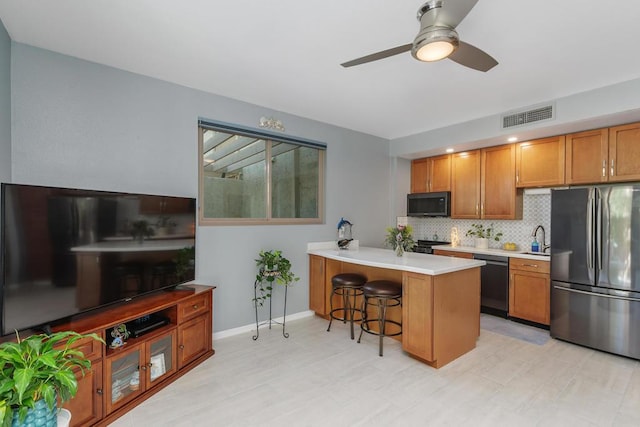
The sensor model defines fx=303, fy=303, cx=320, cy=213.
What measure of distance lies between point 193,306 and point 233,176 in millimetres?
1526

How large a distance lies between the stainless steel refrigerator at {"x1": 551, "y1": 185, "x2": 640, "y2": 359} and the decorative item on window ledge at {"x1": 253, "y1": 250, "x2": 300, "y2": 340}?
9.92 feet

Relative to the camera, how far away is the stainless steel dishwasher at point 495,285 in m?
3.91

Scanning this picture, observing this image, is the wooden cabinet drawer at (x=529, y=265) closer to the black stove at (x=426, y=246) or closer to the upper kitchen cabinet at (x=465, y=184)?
the upper kitchen cabinet at (x=465, y=184)

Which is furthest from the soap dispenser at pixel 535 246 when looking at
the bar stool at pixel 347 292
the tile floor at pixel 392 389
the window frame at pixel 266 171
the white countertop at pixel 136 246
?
the white countertop at pixel 136 246

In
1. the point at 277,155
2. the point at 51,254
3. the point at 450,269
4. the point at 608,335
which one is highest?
the point at 277,155

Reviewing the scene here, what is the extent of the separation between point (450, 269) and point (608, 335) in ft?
6.09

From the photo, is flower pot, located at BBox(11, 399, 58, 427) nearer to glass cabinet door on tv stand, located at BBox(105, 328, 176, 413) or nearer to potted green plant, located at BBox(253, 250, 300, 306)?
glass cabinet door on tv stand, located at BBox(105, 328, 176, 413)

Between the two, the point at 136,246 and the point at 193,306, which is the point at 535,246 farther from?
the point at 136,246

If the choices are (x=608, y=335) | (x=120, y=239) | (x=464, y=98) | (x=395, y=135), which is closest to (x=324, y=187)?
(x=395, y=135)

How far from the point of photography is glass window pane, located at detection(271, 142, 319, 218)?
3859 mm

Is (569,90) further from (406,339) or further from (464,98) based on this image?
(406,339)

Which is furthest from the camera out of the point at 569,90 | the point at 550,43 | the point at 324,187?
the point at 324,187

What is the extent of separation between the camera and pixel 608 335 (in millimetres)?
2957

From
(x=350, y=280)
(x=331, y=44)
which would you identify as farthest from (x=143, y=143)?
(x=350, y=280)
